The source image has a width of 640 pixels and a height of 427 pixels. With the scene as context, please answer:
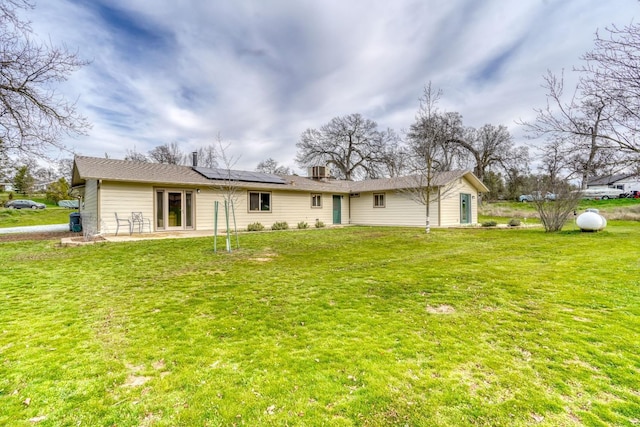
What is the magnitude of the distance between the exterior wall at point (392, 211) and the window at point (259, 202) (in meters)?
6.86

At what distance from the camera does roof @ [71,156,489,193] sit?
39.2ft

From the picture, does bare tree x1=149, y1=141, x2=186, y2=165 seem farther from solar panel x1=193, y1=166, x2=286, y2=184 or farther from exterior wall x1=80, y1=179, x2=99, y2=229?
exterior wall x1=80, y1=179, x2=99, y2=229

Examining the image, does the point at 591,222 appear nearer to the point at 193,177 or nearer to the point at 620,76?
the point at 620,76

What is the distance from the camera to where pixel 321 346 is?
2973mm

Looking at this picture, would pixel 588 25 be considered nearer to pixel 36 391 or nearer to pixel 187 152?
pixel 36 391

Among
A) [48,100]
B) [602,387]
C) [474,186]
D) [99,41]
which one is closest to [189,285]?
[602,387]

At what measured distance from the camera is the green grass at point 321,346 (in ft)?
6.81

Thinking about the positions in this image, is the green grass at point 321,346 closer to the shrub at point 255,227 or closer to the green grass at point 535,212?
the shrub at point 255,227

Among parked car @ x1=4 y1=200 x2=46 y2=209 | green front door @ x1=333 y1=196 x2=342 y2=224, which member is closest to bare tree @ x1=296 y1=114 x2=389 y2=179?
green front door @ x1=333 y1=196 x2=342 y2=224

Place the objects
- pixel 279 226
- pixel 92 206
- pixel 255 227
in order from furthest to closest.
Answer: pixel 279 226 < pixel 255 227 < pixel 92 206

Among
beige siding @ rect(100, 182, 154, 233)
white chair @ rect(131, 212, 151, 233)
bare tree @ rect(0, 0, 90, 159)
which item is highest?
bare tree @ rect(0, 0, 90, 159)

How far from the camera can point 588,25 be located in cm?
531

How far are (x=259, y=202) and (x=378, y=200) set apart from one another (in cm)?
785

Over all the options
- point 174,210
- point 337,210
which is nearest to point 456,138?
point 337,210
